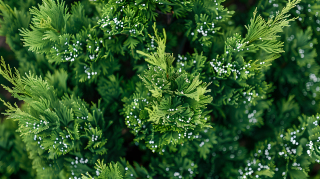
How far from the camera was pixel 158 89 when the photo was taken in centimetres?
188

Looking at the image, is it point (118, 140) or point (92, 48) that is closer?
point (92, 48)

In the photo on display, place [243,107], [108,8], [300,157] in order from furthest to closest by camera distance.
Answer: [243,107]
[300,157]
[108,8]

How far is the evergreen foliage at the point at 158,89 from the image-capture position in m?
2.08

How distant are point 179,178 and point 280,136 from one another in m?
1.41

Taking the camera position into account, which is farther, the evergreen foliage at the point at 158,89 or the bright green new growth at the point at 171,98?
the evergreen foliage at the point at 158,89

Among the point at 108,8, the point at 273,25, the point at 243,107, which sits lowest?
the point at 243,107

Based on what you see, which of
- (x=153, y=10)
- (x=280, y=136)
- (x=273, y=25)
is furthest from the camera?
(x=280, y=136)

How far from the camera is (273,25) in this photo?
2.00 metres

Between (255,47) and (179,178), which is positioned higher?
(255,47)

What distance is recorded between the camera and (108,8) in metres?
2.15

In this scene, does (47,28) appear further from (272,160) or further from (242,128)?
(272,160)

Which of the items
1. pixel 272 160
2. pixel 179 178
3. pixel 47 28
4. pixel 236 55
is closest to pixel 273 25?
pixel 236 55

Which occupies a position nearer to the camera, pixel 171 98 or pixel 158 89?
pixel 158 89

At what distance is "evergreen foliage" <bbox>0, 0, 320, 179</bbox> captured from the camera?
2.08 meters
